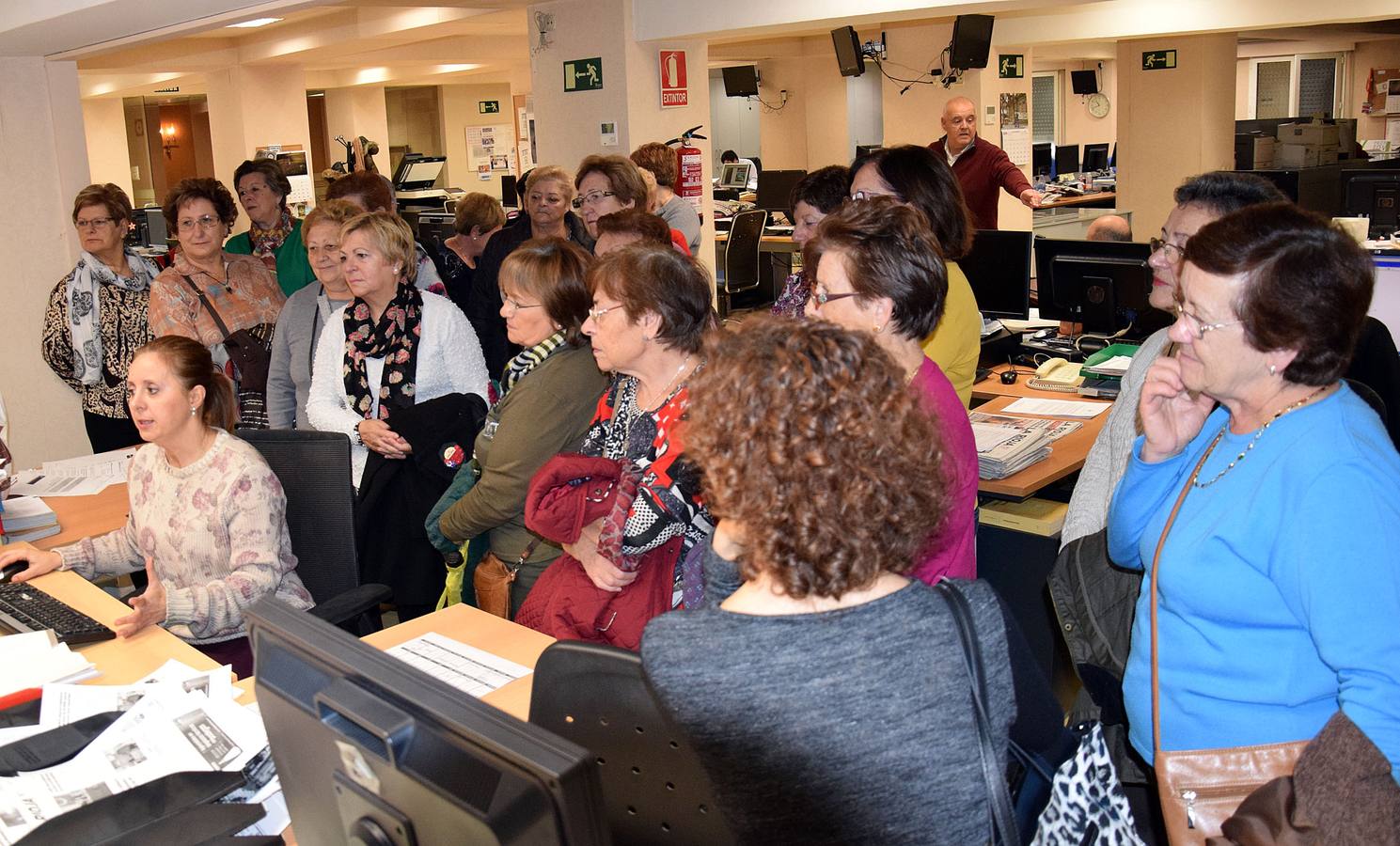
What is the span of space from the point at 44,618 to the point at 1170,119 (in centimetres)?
1165

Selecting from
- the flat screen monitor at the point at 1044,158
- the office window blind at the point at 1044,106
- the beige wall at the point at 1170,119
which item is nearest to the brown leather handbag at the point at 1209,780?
the beige wall at the point at 1170,119

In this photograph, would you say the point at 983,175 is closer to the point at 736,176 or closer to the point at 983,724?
the point at 736,176

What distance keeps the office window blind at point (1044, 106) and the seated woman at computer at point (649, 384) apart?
17624 millimetres

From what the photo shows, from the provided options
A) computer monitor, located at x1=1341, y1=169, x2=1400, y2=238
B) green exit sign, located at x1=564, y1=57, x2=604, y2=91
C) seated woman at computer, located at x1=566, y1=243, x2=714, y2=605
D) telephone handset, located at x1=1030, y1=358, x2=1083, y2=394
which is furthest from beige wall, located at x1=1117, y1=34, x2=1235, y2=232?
seated woman at computer, located at x1=566, y1=243, x2=714, y2=605

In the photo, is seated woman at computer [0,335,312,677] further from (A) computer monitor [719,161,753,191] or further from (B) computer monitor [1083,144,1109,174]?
(B) computer monitor [1083,144,1109,174]

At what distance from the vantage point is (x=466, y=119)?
18.9 meters

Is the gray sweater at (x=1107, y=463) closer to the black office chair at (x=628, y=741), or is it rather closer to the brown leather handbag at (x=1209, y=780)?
the brown leather handbag at (x=1209, y=780)

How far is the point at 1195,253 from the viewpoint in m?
1.78

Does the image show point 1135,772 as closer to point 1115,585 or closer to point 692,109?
Answer: point 1115,585

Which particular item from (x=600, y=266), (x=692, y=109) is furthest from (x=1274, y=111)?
(x=600, y=266)

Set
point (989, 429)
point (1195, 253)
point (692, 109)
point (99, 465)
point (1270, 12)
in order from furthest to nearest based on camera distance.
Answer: point (1270, 12) → point (692, 109) → point (99, 465) → point (989, 429) → point (1195, 253)

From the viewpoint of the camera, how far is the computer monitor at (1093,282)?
461 cm

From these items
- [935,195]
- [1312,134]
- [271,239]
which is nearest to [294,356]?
[271,239]

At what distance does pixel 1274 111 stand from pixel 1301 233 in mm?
19733
